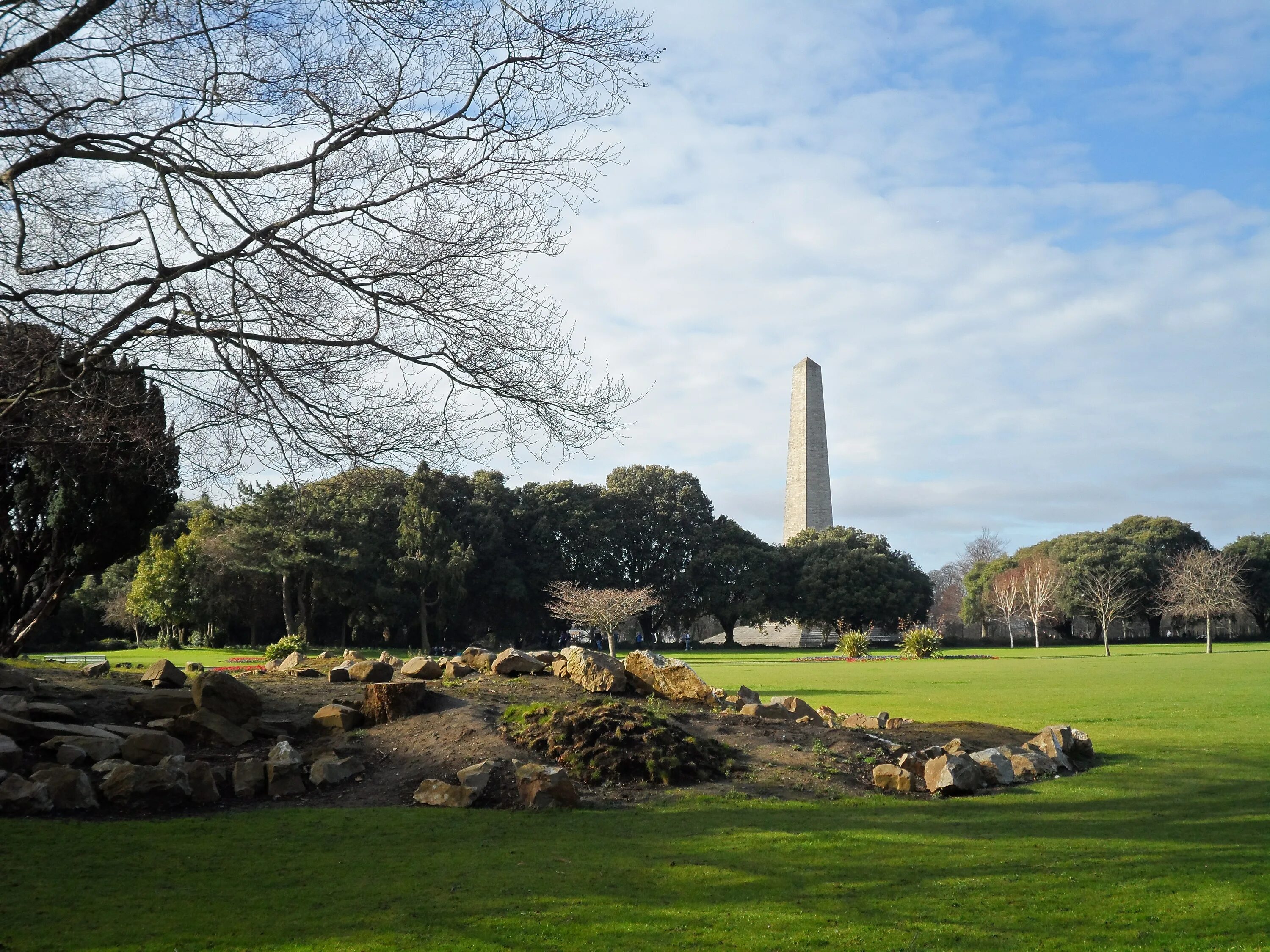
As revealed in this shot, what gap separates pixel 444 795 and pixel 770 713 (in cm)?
500

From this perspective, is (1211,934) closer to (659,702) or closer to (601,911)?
(601,911)

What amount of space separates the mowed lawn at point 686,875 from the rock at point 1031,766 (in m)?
0.30

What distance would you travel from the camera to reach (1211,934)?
17.4 feet

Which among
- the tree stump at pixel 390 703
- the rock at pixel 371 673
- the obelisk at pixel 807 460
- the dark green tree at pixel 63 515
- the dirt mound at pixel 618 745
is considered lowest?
the dirt mound at pixel 618 745

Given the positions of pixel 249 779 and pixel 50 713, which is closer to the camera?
pixel 249 779

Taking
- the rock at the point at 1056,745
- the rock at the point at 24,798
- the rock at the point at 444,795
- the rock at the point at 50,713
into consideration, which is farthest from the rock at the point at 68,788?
the rock at the point at 444,795

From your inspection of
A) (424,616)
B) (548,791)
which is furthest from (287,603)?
(548,791)

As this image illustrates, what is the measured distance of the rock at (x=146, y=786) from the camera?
824 centimetres

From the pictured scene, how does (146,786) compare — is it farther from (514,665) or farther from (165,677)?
(514,665)

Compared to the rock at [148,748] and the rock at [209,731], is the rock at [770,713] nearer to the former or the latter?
the rock at [209,731]

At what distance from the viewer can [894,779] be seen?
921 centimetres

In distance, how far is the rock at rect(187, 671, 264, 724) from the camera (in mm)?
10648

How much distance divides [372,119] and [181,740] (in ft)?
21.1

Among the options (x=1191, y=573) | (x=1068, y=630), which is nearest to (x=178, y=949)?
(x=1191, y=573)
